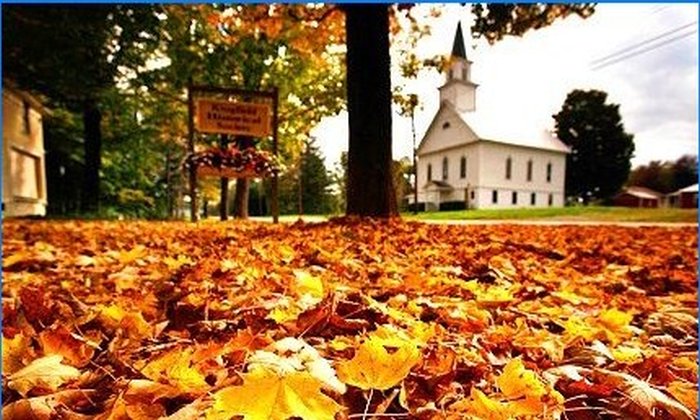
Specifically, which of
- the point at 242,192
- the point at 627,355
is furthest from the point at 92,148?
the point at 627,355

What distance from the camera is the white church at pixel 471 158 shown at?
146 cm

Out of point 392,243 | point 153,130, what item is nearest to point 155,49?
point 153,130

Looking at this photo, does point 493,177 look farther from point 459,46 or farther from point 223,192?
point 223,192

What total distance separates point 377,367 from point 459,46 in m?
1.22

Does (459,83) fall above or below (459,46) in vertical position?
below

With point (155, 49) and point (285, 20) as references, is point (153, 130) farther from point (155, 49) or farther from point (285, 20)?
point (285, 20)

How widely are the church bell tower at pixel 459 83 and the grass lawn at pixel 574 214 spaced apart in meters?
0.55

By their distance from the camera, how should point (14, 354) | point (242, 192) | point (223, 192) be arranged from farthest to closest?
1. point (223, 192)
2. point (242, 192)
3. point (14, 354)

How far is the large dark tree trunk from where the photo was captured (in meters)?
2.30

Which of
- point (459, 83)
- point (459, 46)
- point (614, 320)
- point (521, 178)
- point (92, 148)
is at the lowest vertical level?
point (614, 320)

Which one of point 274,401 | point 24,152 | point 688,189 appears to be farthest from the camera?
point 24,152

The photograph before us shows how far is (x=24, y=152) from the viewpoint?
1.72 m

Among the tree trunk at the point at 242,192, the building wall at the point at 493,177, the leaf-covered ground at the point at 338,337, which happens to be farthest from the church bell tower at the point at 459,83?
the tree trunk at the point at 242,192

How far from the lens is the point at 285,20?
7.85 feet
